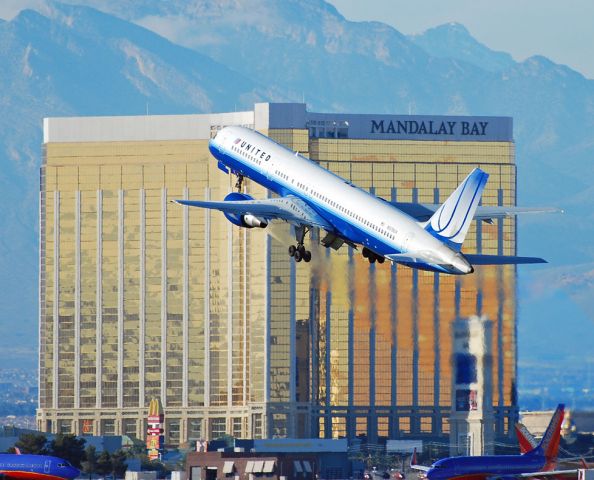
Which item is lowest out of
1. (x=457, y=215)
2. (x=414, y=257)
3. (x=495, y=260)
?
(x=414, y=257)

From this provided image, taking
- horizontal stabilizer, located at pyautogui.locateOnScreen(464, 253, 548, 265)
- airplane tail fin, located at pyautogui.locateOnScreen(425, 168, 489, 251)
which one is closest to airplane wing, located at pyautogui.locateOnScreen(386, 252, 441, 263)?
airplane tail fin, located at pyautogui.locateOnScreen(425, 168, 489, 251)

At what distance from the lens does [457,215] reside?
192375 millimetres

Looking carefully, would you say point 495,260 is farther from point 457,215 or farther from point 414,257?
point 414,257

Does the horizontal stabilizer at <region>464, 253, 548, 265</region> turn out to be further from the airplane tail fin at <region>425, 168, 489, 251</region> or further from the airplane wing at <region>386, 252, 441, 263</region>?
the airplane wing at <region>386, 252, 441, 263</region>

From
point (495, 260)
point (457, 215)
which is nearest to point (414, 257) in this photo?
point (457, 215)

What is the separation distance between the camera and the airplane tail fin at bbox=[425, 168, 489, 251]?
192m

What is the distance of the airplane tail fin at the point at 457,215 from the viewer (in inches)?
7544

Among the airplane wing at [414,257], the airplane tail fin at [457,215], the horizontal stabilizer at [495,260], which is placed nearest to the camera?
the airplane wing at [414,257]

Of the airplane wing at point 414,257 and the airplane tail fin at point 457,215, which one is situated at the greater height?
the airplane tail fin at point 457,215

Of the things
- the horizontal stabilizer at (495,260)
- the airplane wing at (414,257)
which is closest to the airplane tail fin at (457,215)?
the horizontal stabilizer at (495,260)

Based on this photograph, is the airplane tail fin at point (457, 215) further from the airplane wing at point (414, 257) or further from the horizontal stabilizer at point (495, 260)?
the airplane wing at point (414, 257)

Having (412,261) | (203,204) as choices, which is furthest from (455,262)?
(203,204)

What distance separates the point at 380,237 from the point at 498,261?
33.4 ft

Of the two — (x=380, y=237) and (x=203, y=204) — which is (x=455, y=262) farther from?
(x=203, y=204)
